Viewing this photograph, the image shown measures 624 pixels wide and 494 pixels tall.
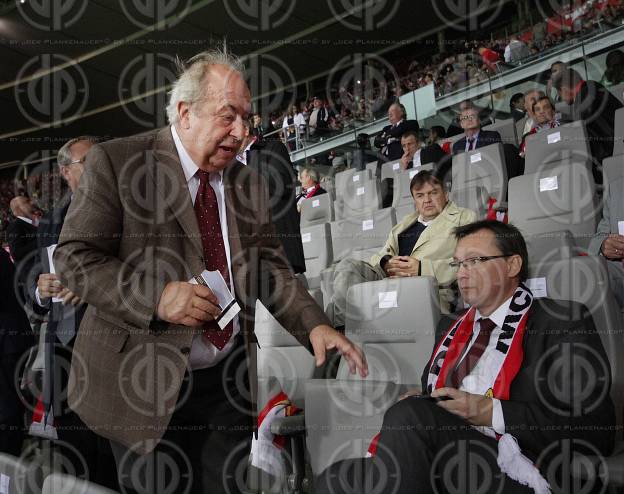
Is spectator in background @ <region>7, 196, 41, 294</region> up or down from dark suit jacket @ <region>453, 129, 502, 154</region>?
down

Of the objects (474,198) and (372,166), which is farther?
(372,166)

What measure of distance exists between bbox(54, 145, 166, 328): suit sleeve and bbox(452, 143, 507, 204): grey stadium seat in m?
3.07

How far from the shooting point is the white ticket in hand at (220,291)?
3.00 feet

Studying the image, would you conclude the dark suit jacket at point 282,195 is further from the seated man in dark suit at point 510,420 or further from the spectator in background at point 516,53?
the spectator in background at point 516,53

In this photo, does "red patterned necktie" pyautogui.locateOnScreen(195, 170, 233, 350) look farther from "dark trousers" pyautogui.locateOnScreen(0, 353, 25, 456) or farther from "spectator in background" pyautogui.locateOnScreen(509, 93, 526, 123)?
"spectator in background" pyautogui.locateOnScreen(509, 93, 526, 123)

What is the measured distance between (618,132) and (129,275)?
339 cm

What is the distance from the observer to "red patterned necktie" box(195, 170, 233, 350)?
100 centimetres

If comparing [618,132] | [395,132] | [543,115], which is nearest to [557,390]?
[618,132]

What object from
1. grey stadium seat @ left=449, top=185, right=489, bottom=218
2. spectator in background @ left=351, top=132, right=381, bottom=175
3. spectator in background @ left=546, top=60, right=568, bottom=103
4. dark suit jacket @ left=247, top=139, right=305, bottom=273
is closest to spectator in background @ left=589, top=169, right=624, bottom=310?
grey stadium seat @ left=449, top=185, right=489, bottom=218

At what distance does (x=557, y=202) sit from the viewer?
292cm

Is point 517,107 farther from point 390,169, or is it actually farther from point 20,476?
point 20,476

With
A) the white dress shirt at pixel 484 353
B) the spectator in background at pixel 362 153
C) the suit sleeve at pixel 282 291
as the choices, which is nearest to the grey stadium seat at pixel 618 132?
the white dress shirt at pixel 484 353

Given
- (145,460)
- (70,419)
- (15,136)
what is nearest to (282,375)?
(70,419)

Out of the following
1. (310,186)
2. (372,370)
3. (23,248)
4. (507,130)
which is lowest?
(372,370)
